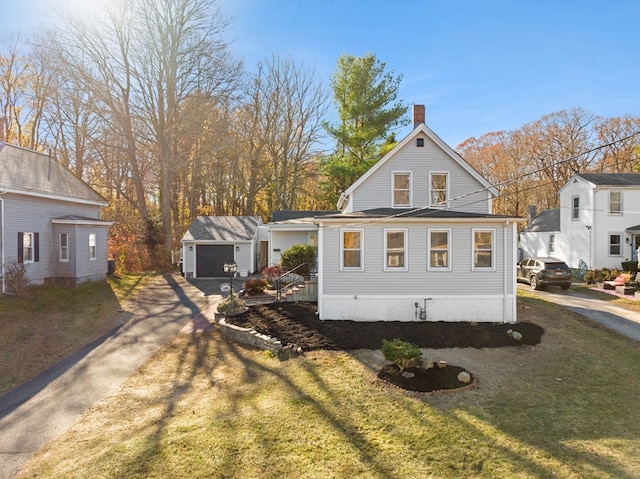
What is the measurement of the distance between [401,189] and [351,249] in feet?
11.6

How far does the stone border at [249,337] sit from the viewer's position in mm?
10548

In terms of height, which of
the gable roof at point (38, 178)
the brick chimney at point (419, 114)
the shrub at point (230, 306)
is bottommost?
the shrub at point (230, 306)

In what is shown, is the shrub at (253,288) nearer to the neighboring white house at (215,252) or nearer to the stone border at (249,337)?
the stone border at (249,337)

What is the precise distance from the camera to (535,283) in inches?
827

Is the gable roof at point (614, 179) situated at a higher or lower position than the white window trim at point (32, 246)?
higher

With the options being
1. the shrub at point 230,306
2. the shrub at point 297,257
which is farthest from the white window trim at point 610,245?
the shrub at point 230,306

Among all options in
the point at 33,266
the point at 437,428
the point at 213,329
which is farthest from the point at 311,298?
the point at 33,266

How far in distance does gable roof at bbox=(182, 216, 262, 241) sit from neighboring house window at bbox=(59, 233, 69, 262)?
6.92 m

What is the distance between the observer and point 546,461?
5371mm

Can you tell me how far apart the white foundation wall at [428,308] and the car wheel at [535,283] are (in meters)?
9.60

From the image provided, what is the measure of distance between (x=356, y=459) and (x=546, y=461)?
276cm

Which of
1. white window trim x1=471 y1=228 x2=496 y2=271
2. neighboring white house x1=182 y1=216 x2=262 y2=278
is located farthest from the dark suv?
neighboring white house x1=182 y1=216 x2=262 y2=278

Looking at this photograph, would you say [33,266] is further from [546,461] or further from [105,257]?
[546,461]

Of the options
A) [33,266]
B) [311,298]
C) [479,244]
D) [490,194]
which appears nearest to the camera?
[479,244]
